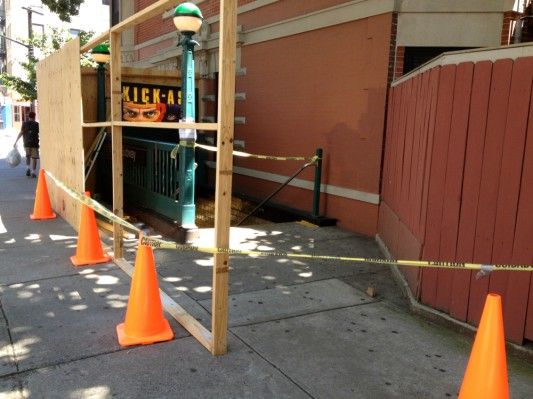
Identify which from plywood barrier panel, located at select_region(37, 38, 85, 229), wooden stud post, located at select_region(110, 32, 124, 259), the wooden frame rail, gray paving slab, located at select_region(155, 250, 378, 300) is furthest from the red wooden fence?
plywood barrier panel, located at select_region(37, 38, 85, 229)

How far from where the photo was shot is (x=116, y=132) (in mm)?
5562

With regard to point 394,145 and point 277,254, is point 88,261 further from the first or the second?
point 394,145

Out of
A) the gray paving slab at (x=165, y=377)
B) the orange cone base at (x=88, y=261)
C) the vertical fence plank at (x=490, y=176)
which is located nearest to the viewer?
the gray paving slab at (x=165, y=377)

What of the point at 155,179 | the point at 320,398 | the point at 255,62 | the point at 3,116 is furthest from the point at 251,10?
the point at 3,116

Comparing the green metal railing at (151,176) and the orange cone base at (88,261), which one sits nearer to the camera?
the orange cone base at (88,261)

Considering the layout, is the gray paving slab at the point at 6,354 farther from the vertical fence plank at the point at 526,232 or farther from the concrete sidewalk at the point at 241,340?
the vertical fence plank at the point at 526,232

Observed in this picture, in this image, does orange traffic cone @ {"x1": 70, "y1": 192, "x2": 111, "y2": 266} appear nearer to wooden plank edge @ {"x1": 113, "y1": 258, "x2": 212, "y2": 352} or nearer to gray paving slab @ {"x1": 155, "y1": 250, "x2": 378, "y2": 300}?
gray paving slab @ {"x1": 155, "y1": 250, "x2": 378, "y2": 300}

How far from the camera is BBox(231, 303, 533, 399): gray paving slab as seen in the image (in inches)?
127

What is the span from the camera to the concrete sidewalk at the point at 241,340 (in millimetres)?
3188

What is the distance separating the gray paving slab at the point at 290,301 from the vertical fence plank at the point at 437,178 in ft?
2.17

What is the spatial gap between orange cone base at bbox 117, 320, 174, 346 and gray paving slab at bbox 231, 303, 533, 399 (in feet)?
1.68

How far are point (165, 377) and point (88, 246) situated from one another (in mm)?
2954

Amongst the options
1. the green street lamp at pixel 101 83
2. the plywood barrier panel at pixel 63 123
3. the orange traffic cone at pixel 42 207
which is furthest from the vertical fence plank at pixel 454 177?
the green street lamp at pixel 101 83

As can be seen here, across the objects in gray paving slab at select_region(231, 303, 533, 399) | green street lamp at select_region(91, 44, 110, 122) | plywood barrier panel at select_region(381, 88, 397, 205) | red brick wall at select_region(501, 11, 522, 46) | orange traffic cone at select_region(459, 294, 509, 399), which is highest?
red brick wall at select_region(501, 11, 522, 46)
